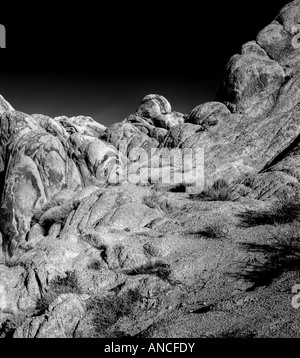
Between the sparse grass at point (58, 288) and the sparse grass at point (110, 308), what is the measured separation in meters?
1.27

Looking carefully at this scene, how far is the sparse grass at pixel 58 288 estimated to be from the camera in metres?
9.55

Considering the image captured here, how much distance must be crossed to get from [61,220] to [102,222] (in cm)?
547

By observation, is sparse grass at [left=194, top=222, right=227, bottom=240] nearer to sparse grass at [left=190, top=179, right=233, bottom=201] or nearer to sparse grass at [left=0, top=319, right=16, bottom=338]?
sparse grass at [left=190, top=179, right=233, bottom=201]

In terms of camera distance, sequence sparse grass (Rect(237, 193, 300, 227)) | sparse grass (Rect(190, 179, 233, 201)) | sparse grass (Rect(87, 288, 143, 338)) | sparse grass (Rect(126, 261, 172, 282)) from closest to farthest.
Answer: sparse grass (Rect(87, 288, 143, 338)), sparse grass (Rect(126, 261, 172, 282)), sparse grass (Rect(237, 193, 300, 227)), sparse grass (Rect(190, 179, 233, 201))

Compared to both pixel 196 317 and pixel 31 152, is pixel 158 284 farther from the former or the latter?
pixel 31 152

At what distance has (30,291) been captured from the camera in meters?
9.98

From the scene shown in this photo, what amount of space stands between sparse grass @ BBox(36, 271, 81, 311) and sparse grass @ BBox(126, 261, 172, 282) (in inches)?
70.5

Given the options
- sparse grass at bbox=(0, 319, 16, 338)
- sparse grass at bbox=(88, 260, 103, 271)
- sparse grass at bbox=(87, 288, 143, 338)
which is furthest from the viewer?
sparse grass at bbox=(88, 260, 103, 271)

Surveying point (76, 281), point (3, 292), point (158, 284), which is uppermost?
point (158, 284)

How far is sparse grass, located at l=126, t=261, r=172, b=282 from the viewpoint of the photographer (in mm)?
9292

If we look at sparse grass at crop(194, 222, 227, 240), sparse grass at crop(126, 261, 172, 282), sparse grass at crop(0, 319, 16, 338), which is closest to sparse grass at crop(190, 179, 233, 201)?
sparse grass at crop(194, 222, 227, 240)

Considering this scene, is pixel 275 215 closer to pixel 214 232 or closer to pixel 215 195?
pixel 214 232

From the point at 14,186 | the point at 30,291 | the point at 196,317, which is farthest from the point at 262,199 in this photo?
the point at 14,186

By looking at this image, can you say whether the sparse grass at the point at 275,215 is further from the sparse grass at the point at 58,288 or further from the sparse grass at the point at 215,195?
the sparse grass at the point at 58,288
